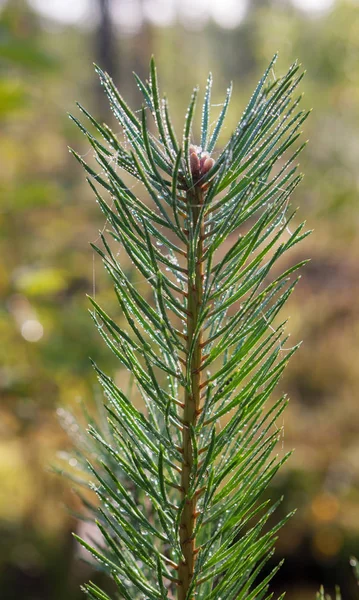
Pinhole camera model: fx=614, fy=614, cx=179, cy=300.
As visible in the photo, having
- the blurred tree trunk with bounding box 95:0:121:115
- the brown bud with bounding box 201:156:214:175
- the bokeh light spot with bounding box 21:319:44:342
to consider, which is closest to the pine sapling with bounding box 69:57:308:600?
the brown bud with bounding box 201:156:214:175

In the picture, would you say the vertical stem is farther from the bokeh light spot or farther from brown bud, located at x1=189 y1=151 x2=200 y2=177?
the bokeh light spot

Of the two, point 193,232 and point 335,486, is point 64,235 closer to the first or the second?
point 335,486

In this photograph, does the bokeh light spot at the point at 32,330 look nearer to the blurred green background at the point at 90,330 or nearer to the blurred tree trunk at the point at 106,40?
the blurred green background at the point at 90,330

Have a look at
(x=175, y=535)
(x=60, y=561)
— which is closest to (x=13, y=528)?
(x=60, y=561)

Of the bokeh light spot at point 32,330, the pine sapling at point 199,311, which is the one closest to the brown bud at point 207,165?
the pine sapling at point 199,311

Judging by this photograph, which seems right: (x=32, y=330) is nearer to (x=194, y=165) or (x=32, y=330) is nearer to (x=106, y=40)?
(x=194, y=165)

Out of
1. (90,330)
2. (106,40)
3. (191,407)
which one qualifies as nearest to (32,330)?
(90,330)
